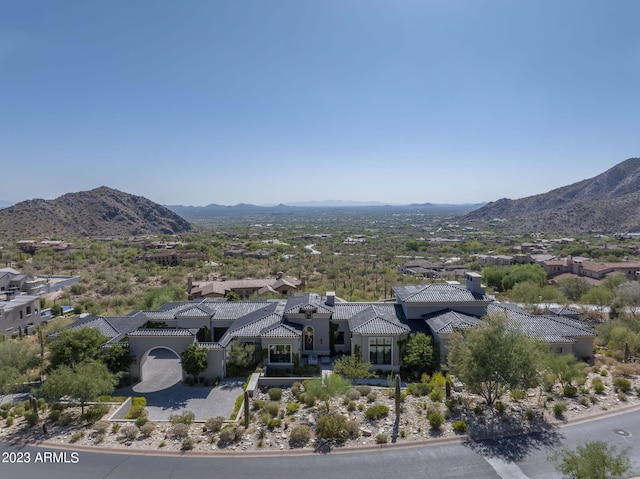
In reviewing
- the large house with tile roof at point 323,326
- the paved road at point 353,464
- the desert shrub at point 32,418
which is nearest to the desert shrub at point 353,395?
the large house with tile roof at point 323,326

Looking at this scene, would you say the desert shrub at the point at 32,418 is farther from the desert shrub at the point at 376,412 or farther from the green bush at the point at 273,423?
the desert shrub at the point at 376,412

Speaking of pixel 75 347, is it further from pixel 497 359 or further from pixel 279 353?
pixel 497 359

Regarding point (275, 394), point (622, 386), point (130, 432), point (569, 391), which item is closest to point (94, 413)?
point (130, 432)

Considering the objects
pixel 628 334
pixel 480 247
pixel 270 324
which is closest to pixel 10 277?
pixel 270 324

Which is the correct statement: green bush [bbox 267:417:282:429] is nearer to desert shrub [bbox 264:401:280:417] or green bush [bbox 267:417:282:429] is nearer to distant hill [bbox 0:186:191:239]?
desert shrub [bbox 264:401:280:417]

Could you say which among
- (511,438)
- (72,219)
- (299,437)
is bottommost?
(511,438)

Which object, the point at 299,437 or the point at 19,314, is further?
the point at 19,314
